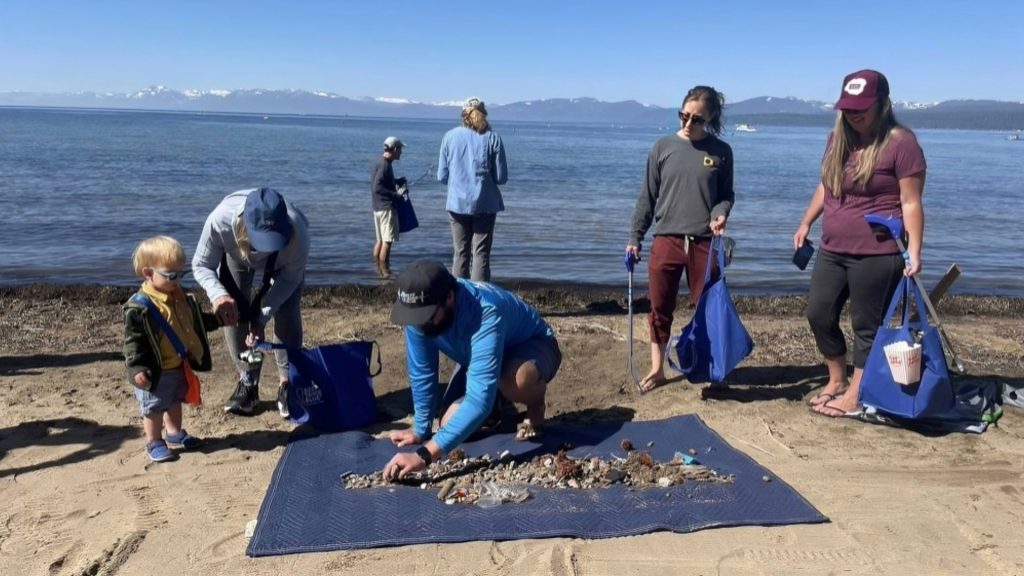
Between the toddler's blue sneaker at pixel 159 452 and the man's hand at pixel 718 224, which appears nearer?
the toddler's blue sneaker at pixel 159 452

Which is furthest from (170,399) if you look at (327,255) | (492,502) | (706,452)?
(327,255)

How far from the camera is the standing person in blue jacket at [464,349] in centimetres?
377

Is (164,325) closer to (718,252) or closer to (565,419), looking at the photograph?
(565,419)

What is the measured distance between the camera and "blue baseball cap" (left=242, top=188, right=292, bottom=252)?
176 inches

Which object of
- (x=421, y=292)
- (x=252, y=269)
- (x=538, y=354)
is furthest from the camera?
(x=252, y=269)

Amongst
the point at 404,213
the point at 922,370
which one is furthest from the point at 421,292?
the point at 404,213

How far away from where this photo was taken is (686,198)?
5418 mm

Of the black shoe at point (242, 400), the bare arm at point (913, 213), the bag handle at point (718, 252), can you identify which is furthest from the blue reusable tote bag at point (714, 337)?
the black shoe at point (242, 400)

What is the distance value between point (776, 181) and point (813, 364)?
81.4ft

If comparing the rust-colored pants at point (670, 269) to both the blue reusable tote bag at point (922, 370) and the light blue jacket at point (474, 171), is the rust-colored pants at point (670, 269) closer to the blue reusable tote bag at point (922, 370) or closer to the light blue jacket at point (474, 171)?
the blue reusable tote bag at point (922, 370)

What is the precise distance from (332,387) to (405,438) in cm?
76

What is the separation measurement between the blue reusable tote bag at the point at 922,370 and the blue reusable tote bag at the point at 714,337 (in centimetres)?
84

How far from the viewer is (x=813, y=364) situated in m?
6.55

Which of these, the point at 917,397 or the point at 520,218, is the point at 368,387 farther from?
the point at 520,218
